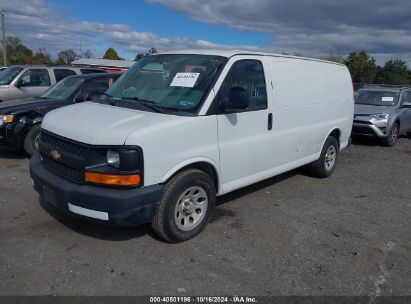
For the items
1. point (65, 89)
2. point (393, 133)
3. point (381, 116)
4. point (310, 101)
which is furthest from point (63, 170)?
point (393, 133)

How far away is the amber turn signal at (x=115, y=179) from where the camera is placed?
3654 millimetres

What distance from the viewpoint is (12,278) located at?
349 cm

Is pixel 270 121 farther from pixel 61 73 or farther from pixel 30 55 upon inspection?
pixel 30 55

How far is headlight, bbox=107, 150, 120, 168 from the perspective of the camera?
12.0 ft

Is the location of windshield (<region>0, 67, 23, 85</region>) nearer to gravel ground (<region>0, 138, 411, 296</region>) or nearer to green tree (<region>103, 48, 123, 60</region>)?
gravel ground (<region>0, 138, 411, 296</region>)

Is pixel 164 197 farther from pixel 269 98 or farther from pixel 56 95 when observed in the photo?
pixel 56 95

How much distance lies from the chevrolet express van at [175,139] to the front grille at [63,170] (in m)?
0.02

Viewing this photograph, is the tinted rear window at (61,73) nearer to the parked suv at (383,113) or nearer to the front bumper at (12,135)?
the front bumper at (12,135)

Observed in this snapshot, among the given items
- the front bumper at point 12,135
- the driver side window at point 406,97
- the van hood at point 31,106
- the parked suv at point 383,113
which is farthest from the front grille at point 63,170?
the driver side window at point 406,97

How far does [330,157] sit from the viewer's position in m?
7.14

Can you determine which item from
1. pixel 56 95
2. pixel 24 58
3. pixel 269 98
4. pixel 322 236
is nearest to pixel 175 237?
pixel 322 236

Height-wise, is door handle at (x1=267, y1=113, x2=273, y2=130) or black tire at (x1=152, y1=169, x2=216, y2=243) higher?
door handle at (x1=267, y1=113, x2=273, y2=130)

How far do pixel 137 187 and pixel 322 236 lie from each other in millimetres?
2291

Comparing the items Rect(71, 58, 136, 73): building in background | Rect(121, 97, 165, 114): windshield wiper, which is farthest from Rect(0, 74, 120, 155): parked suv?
Rect(71, 58, 136, 73): building in background
